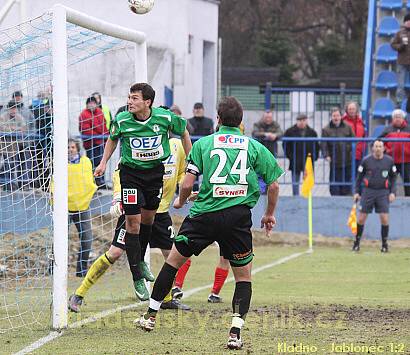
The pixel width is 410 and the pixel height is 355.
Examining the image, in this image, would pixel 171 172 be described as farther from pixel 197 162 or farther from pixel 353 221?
pixel 353 221

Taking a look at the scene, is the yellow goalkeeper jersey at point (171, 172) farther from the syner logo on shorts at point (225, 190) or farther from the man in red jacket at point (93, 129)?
the man in red jacket at point (93, 129)

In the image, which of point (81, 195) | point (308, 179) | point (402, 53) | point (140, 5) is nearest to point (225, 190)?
point (140, 5)

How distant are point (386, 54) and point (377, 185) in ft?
24.8

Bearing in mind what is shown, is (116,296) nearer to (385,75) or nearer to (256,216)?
(256,216)

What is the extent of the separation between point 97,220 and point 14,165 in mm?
2741

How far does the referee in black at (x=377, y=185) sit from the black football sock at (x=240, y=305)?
10.6 m

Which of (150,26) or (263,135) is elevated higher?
(150,26)

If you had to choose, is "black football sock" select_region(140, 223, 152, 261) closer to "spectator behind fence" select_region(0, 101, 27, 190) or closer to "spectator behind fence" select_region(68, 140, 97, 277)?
"spectator behind fence" select_region(0, 101, 27, 190)

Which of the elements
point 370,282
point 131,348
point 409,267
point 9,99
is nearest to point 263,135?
point 409,267

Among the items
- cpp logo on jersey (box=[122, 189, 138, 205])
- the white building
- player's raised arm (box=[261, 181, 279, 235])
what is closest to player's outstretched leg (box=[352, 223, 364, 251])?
the white building

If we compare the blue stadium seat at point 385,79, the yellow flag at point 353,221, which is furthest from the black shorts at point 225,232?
the blue stadium seat at point 385,79

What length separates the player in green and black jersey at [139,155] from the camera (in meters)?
9.76

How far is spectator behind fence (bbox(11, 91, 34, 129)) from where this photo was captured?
1263 cm

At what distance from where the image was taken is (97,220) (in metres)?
14.9
